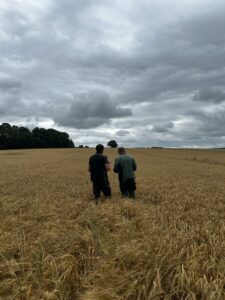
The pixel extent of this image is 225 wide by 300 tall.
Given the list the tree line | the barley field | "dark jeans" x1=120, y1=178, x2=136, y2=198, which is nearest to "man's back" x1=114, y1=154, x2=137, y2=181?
"dark jeans" x1=120, y1=178, x2=136, y2=198

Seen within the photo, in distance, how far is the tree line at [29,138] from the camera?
4948 inches

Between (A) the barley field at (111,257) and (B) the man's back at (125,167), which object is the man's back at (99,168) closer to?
(B) the man's back at (125,167)

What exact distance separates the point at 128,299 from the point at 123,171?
368 inches

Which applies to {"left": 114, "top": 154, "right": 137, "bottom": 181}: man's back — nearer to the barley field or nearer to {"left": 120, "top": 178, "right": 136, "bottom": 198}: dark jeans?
{"left": 120, "top": 178, "right": 136, "bottom": 198}: dark jeans

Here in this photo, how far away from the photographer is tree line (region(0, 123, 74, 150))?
126 metres

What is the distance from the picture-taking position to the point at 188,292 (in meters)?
4.93

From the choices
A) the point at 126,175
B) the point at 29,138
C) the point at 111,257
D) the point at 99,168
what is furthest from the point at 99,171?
the point at 29,138

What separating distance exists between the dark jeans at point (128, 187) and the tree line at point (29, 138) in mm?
114756

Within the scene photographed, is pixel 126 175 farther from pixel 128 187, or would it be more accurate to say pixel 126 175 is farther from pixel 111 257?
pixel 111 257

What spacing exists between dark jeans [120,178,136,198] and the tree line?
11476 centimetres

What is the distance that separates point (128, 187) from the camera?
14.2 m

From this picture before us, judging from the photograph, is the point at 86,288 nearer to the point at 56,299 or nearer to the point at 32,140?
the point at 56,299

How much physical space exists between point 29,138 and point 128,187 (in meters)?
119

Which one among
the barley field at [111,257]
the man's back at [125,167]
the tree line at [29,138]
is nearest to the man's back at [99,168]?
the man's back at [125,167]
